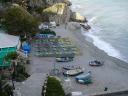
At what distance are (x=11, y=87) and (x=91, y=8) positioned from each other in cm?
6260

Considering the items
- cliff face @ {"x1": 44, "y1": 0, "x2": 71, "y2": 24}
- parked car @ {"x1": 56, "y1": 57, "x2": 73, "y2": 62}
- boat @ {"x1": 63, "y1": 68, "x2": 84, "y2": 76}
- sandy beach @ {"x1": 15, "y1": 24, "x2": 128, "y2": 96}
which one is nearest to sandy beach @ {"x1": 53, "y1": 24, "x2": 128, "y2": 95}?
sandy beach @ {"x1": 15, "y1": 24, "x2": 128, "y2": 96}

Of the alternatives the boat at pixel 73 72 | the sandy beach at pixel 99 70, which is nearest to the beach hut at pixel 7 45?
the boat at pixel 73 72

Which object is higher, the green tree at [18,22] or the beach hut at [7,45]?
the green tree at [18,22]

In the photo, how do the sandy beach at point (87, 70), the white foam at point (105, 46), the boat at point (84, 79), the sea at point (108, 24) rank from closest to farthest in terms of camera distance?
the sandy beach at point (87, 70) → the boat at point (84, 79) → the white foam at point (105, 46) → the sea at point (108, 24)

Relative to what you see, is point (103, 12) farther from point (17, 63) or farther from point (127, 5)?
point (17, 63)

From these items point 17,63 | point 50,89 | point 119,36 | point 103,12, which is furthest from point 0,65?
point 103,12

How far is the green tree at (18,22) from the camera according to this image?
6075cm

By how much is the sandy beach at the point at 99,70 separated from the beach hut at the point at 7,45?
8.21m

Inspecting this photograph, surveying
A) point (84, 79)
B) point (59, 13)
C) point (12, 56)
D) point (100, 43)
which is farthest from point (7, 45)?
point (59, 13)

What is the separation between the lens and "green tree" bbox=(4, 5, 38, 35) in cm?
6075

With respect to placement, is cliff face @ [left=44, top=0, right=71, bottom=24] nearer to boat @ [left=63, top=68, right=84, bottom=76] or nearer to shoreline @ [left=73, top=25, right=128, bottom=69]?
shoreline @ [left=73, top=25, right=128, bottom=69]

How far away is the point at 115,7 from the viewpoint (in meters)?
105

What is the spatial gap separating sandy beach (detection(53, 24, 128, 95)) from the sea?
2.68m

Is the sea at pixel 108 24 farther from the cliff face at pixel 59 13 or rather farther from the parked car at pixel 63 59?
the parked car at pixel 63 59
